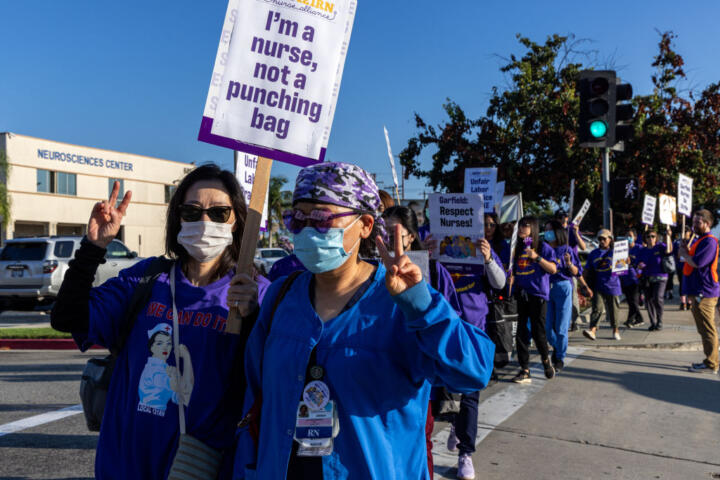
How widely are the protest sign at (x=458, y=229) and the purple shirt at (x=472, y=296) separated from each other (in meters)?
0.07

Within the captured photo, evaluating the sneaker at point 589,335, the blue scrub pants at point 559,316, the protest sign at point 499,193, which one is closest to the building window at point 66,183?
the sneaker at point 589,335

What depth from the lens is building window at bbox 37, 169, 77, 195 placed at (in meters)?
51.0

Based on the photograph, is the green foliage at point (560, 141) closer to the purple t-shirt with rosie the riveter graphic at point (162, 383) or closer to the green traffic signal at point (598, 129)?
the green traffic signal at point (598, 129)

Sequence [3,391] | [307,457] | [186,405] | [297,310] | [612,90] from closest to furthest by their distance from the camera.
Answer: [307,457], [297,310], [186,405], [3,391], [612,90]

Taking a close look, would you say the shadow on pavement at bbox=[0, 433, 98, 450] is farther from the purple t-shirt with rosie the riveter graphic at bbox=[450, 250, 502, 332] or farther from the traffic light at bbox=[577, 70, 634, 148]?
the traffic light at bbox=[577, 70, 634, 148]

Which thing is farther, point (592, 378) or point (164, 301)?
point (592, 378)

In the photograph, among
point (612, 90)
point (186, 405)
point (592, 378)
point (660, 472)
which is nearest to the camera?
point (186, 405)

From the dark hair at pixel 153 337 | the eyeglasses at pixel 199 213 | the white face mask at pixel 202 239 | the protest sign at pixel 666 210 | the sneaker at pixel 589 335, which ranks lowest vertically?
the sneaker at pixel 589 335

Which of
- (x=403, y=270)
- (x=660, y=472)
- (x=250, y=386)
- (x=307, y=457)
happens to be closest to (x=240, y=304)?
(x=250, y=386)

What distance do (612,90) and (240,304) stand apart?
8621 mm

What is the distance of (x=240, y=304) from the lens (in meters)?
2.44

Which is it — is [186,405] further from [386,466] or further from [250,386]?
[386,466]

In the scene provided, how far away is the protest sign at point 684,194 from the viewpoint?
11.6 m

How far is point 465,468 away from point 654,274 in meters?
10.6
